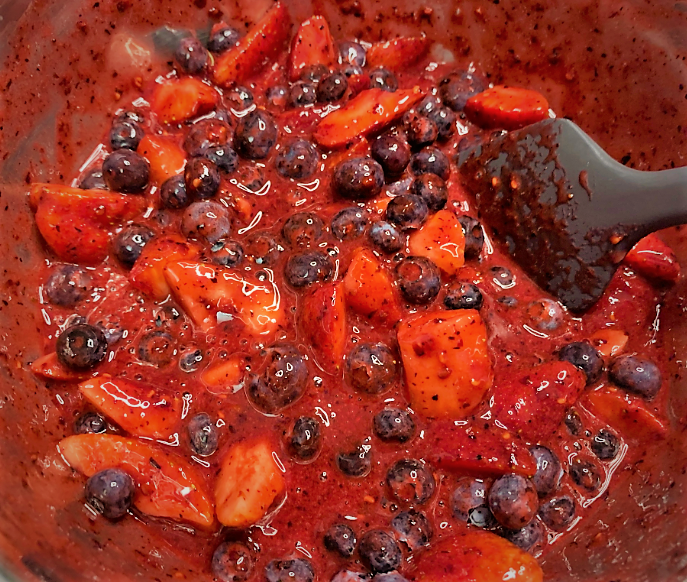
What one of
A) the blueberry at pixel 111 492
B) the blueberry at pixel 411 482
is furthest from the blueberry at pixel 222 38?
the blueberry at pixel 411 482

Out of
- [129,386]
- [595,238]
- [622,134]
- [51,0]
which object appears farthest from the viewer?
[622,134]

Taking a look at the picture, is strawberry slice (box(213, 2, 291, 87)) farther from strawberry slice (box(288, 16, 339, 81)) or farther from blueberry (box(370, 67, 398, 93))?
Answer: blueberry (box(370, 67, 398, 93))

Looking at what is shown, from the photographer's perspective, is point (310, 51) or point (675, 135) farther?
point (310, 51)

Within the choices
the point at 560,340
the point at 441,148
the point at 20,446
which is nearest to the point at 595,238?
the point at 560,340

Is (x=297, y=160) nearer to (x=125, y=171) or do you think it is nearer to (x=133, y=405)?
(x=125, y=171)

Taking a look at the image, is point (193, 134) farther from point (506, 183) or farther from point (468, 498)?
point (468, 498)

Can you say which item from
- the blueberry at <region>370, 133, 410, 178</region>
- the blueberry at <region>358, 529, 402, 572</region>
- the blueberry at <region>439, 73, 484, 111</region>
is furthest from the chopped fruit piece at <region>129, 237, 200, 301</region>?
the blueberry at <region>439, 73, 484, 111</region>
